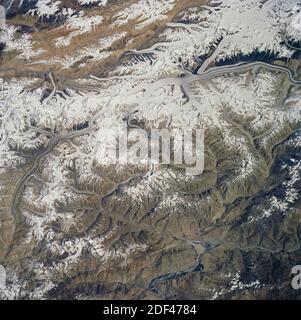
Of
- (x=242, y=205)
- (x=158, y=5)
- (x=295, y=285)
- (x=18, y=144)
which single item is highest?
(x=158, y=5)

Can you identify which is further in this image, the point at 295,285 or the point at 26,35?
the point at 26,35

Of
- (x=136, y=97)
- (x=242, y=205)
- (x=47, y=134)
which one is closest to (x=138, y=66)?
(x=136, y=97)

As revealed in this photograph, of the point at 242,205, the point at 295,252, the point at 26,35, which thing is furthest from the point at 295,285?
the point at 26,35

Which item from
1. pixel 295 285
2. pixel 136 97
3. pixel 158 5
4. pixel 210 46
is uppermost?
pixel 158 5

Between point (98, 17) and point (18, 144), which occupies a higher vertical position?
point (98, 17)

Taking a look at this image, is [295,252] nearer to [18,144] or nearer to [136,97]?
[136,97]

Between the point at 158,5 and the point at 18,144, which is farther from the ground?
the point at 158,5

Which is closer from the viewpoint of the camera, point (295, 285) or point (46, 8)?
point (295, 285)

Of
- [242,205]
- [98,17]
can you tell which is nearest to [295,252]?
[242,205]

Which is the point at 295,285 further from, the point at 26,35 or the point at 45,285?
the point at 26,35
